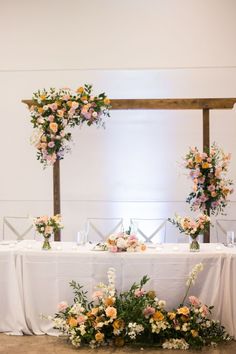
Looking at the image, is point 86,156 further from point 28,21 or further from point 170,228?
point 28,21

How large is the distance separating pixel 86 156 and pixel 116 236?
9.03ft

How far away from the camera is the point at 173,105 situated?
593cm

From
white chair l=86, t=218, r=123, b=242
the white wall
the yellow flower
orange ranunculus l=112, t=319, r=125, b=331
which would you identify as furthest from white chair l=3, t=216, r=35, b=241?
the yellow flower

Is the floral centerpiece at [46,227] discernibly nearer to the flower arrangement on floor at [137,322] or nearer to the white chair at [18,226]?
the flower arrangement on floor at [137,322]

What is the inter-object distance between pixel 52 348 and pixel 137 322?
0.69m

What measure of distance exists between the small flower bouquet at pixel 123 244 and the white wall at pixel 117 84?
2.53 meters

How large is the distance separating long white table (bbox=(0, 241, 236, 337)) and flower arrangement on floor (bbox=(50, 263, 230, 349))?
11 centimetres

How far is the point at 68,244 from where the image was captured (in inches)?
187

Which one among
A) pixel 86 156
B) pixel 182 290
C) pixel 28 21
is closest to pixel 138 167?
pixel 86 156

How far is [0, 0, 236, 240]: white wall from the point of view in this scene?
6688mm

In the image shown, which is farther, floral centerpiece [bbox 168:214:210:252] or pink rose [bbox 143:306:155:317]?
floral centerpiece [bbox 168:214:210:252]

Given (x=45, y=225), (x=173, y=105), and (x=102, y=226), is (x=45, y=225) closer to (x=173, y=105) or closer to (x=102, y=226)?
(x=173, y=105)

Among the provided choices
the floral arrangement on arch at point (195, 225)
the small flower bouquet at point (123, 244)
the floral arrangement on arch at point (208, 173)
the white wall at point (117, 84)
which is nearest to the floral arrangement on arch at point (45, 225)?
the small flower bouquet at point (123, 244)

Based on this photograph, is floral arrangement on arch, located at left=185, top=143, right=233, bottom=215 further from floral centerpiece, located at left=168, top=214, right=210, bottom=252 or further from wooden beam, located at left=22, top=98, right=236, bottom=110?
wooden beam, located at left=22, top=98, right=236, bottom=110
